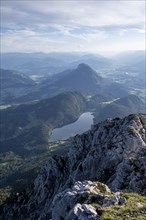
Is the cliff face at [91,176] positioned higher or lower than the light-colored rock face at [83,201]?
lower

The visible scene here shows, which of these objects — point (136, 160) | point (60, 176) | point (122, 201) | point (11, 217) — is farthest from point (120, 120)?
point (122, 201)

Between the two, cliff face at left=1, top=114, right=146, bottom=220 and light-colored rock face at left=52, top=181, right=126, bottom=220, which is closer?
light-colored rock face at left=52, top=181, right=126, bottom=220

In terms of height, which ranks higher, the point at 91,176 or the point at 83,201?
the point at 83,201

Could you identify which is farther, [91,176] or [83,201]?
[91,176]

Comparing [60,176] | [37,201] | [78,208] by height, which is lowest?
[37,201]

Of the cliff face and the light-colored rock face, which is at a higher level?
the light-colored rock face

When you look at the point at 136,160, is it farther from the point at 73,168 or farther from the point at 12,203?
the point at 12,203

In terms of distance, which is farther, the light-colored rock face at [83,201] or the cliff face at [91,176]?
the cliff face at [91,176]

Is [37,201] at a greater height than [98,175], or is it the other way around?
[98,175]
